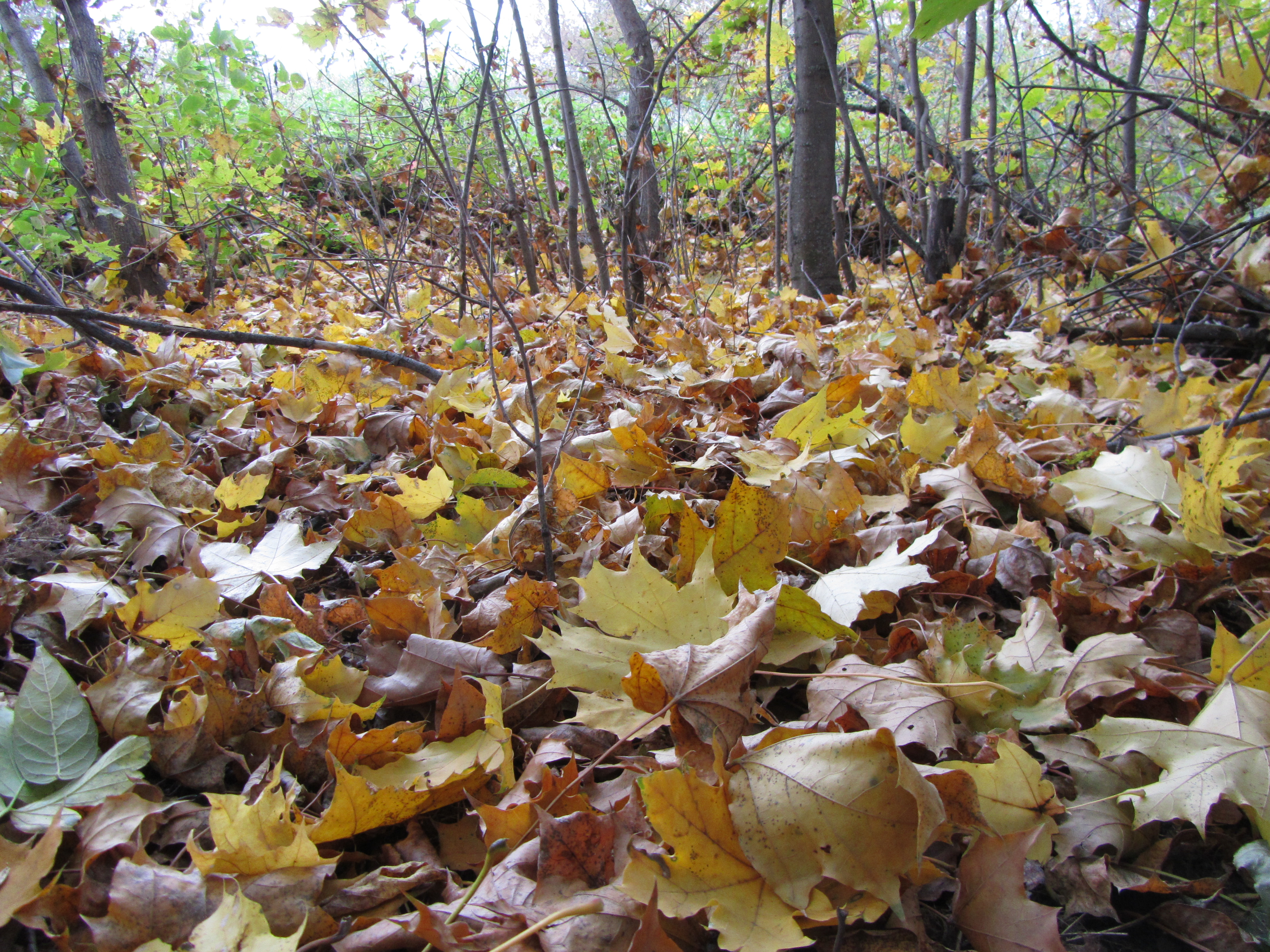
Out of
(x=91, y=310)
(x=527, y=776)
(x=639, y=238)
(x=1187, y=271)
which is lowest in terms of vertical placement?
(x=527, y=776)

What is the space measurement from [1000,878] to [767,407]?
4.91 ft

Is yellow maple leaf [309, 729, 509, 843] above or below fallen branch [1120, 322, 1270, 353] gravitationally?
below

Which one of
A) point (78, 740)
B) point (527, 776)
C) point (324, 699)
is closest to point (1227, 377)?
point (527, 776)

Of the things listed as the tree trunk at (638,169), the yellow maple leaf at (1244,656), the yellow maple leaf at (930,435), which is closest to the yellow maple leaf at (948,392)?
the yellow maple leaf at (930,435)

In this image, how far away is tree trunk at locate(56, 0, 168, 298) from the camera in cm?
371

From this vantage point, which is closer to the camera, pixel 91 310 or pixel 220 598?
pixel 220 598

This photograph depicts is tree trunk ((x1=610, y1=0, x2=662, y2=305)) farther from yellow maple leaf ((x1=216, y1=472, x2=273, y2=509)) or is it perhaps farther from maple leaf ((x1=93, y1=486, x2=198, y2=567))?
maple leaf ((x1=93, y1=486, x2=198, y2=567))

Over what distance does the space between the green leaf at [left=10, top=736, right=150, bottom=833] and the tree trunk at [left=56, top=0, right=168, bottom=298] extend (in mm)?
3492

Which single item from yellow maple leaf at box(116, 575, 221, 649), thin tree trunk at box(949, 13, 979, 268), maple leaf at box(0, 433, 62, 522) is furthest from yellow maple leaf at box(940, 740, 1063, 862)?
thin tree trunk at box(949, 13, 979, 268)

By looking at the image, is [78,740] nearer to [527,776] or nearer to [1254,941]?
[527,776]

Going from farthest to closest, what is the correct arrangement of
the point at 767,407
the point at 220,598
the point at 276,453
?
the point at 767,407 < the point at 276,453 < the point at 220,598

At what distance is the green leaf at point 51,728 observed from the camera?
0.80 metres

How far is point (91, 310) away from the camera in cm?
173

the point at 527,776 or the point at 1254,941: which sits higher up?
the point at 527,776
